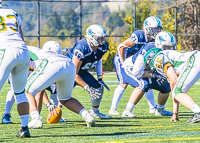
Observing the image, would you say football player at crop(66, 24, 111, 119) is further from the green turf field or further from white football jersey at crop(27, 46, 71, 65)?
white football jersey at crop(27, 46, 71, 65)

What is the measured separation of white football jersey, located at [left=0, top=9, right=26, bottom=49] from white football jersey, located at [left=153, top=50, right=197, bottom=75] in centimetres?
218

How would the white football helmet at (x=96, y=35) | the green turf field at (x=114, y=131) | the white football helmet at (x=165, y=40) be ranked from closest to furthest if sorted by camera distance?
the green turf field at (x=114, y=131) → the white football helmet at (x=165, y=40) → the white football helmet at (x=96, y=35)

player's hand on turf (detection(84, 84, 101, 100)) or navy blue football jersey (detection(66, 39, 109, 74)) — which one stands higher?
navy blue football jersey (detection(66, 39, 109, 74))

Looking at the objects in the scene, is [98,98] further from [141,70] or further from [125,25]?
[125,25]

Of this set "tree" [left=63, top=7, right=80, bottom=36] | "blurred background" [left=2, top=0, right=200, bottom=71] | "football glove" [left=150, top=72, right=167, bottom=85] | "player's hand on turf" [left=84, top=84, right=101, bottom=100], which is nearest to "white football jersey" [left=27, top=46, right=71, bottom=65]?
"player's hand on turf" [left=84, top=84, right=101, bottom=100]

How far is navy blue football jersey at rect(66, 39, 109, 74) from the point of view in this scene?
6.69 m

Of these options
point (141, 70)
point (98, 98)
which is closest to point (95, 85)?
point (98, 98)

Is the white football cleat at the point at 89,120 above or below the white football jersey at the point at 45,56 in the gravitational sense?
below

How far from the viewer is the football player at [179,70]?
6.00m

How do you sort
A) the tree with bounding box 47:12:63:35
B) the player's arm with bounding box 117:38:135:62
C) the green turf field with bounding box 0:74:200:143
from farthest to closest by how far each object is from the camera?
1. the tree with bounding box 47:12:63:35
2. the player's arm with bounding box 117:38:135:62
3. the green turf field with bounding box 0:74:200:143

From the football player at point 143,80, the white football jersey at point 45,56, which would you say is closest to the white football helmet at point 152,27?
the football player at point 143,80

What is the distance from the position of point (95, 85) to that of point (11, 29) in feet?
8.03

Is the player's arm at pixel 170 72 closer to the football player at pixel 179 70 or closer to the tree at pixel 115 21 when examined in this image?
the football player at pixel 179 70

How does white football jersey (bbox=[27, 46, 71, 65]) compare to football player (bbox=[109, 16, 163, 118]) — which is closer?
white football jersey (bbox=[27, 46, 71, 65])
